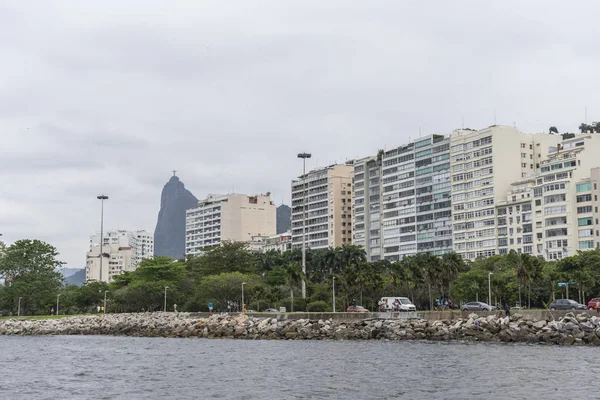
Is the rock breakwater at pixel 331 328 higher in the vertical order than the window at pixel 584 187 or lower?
lower

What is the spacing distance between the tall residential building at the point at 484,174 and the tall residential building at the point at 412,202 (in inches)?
129

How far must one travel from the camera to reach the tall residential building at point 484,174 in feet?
546

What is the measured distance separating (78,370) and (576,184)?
11594 centimetres

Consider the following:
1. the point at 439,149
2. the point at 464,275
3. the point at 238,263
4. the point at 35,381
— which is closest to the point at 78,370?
the point at 35,381

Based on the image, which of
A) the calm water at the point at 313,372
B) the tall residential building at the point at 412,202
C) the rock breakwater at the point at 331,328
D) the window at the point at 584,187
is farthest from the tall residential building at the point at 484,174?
the calm water at the point at 313,372

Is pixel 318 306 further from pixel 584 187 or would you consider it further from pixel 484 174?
pixel 484 174

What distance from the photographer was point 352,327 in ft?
258

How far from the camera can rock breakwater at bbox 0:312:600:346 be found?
64.5 meters

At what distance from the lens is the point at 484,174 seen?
16875cm

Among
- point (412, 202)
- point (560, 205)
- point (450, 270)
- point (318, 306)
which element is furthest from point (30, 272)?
point (560, 205)

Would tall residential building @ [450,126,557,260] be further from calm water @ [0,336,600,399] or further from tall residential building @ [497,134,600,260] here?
calm water @ [0,336,600,399]

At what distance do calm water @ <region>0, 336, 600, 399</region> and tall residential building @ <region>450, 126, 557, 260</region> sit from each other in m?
103

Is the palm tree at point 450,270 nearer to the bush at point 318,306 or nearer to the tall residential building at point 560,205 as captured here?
the bush at point 318,306

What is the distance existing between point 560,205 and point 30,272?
318 ft
